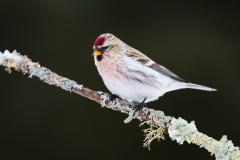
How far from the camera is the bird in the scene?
1223mm

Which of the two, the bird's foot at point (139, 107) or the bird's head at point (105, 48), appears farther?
the bird's head at point (105, 48)

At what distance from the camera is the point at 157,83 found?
130 centimetres

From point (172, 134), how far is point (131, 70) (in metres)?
0.37

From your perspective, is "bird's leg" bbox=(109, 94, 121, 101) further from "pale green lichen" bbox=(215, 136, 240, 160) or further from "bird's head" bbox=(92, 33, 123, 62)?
"pale green lichen" bbox=(215, 136, 240, 160)

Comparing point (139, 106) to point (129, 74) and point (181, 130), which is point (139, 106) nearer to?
point (129, 74)

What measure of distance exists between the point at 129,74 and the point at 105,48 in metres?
0.11

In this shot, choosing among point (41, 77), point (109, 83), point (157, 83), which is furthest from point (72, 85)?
point (157, 83)

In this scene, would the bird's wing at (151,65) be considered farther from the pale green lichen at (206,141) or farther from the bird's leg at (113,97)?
the pale green lichen at (206,141)

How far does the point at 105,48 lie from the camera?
1.28 meters

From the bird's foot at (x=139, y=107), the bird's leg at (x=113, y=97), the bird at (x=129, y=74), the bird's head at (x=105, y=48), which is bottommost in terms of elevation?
the bird's foot at (x=139, y=107)

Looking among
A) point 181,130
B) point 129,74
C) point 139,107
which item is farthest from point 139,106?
point 181,130

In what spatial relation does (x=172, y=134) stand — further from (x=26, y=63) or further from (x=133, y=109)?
(x=26, y=63)

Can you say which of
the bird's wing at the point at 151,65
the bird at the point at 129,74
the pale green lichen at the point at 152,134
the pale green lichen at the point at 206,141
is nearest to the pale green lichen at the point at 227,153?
the pale green lichen at the point at 206,141

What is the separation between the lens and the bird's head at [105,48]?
1257 millimetres
